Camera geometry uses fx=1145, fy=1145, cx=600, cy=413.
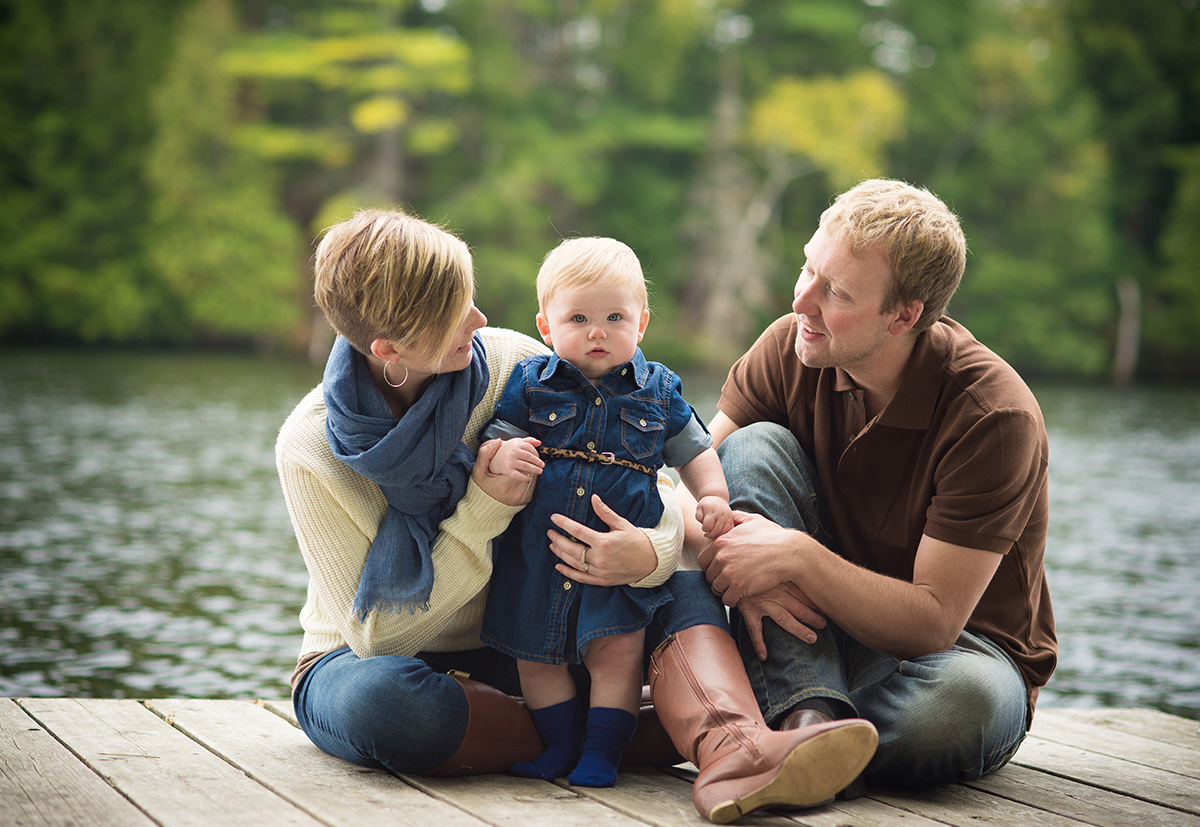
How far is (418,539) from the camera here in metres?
1.93

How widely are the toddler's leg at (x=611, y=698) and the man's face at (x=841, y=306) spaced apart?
0.61m

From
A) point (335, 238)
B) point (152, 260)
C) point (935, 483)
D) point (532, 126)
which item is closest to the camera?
point (335, 238)

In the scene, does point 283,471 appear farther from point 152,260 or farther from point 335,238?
point 152,260

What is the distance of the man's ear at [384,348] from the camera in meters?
1.83

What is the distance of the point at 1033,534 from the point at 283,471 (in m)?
1.33

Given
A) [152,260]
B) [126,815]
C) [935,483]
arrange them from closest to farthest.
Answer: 1. [126,815]
2. [935,483]
3. [152,260]

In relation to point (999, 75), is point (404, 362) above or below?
below

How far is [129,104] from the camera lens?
2106 centimetres

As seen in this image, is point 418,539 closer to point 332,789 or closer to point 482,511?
point 482,511

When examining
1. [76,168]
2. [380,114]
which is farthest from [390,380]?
[76,168]

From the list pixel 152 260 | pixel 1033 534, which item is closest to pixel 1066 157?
pixel 152 260

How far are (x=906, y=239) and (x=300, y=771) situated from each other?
1.39 m

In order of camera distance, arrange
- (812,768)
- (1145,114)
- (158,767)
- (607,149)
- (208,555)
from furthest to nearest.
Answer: (1145,114)
(607,149)
(208,555)
(158,767)
(812,768)

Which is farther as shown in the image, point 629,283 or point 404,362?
point 629,283
